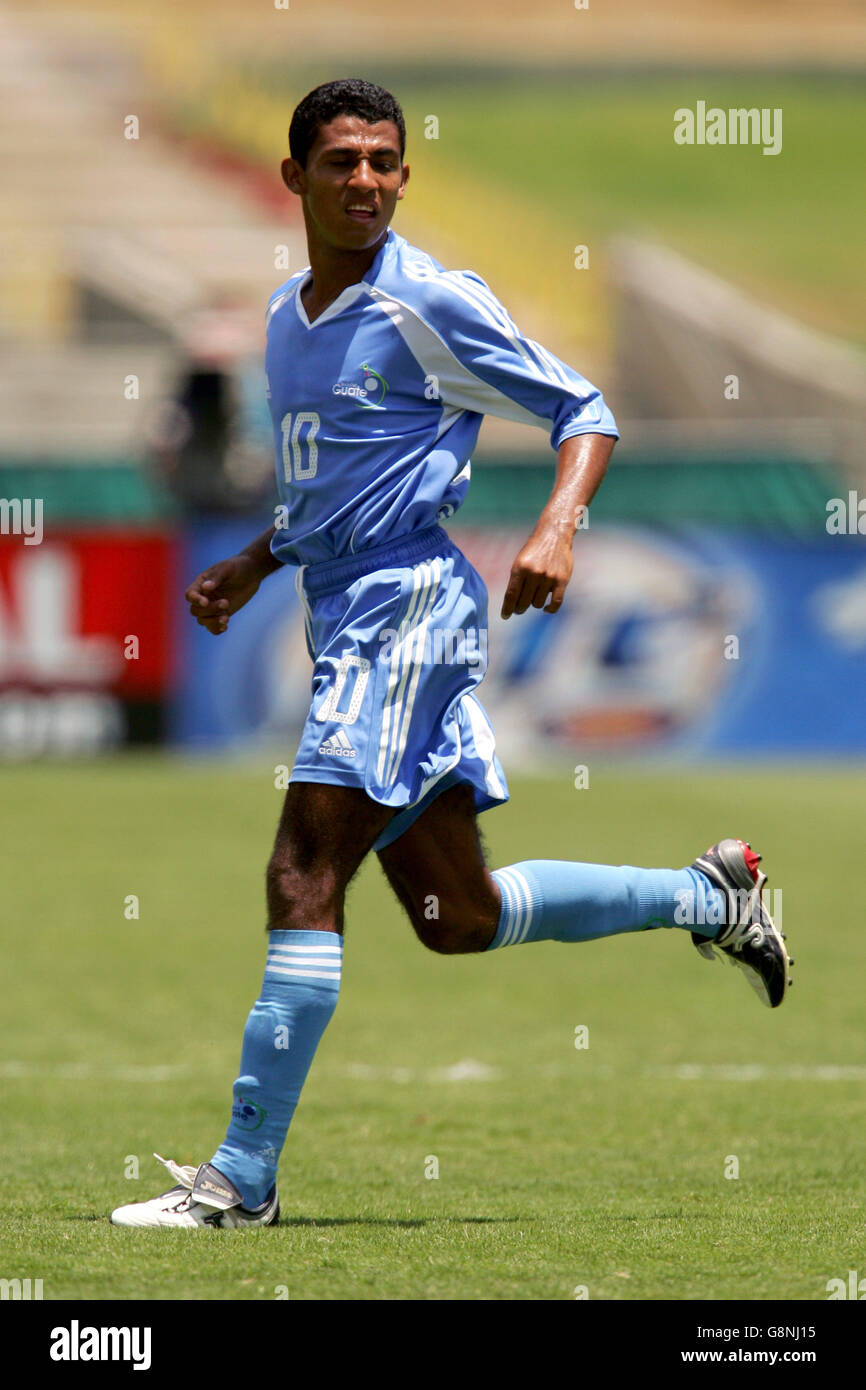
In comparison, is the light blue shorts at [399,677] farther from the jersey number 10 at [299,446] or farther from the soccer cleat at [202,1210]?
the soccer cleat at [202,1210]

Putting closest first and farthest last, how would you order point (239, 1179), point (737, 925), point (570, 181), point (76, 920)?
1. point (239, 1179)
2. point (737, 925)
3. point (76, 920)
4. point (570, 181)

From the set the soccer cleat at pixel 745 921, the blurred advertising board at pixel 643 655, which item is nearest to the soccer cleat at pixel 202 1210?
the soccer cleat at pixel 745 921

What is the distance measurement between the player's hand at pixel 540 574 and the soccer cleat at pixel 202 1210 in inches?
53.4

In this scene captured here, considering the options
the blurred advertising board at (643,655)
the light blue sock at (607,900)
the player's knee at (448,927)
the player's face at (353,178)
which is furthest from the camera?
the blurred advertising board at (643,655)

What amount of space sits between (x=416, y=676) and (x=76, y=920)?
5.55 meters

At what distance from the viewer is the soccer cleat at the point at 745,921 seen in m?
4.65

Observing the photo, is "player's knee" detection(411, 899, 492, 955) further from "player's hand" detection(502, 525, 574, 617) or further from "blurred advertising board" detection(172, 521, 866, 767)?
"blurred advertising board" detection(172, 521, 866, 767)

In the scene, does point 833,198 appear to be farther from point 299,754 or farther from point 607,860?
point 299,754

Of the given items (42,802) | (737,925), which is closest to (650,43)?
(42,802)

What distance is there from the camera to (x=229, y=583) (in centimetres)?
462

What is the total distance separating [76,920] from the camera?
9.30 metres

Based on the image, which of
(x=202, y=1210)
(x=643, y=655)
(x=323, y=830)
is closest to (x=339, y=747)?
(x=323, y=830)

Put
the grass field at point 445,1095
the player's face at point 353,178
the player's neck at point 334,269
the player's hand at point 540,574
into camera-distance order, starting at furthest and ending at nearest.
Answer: the player's neck at point 334,269
the player's face at point 353,178
the player's hand at point 540,574
the grass field at point 445,1095

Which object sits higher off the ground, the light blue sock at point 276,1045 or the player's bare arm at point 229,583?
the player's bare arm at point 229,583
